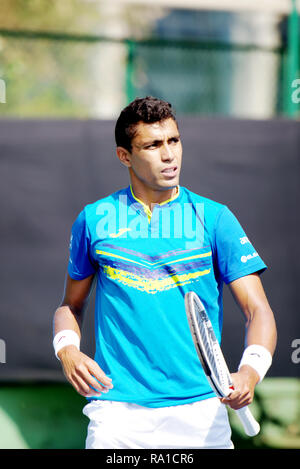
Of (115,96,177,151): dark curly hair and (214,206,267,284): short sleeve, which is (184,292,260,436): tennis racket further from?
(115,96,177,151): dark curly hair

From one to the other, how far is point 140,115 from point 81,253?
62cm

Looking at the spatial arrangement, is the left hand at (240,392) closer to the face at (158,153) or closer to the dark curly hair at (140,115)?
the face at (158,153)

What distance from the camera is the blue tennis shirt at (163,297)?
9.04 feet

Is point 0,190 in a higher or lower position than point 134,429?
higher

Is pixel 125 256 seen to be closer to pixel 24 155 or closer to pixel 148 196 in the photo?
pixel 148 196

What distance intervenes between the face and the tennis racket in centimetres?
54

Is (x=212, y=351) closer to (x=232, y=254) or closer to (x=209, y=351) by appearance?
(x=209, y=351)

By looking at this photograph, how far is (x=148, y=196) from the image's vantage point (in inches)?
116

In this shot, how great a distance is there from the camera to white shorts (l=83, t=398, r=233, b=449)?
276 centimetres

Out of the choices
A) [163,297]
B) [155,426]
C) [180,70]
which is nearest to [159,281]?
[163,297]

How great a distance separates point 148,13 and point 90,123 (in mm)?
6834

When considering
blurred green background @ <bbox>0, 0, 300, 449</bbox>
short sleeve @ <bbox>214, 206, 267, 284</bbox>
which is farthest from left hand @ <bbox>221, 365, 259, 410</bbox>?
blurred green background @ <bbox>0, 0, 300, 449</bbox>

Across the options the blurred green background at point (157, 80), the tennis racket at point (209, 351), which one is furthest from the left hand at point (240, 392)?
the blurred green background at point (157, 80)
